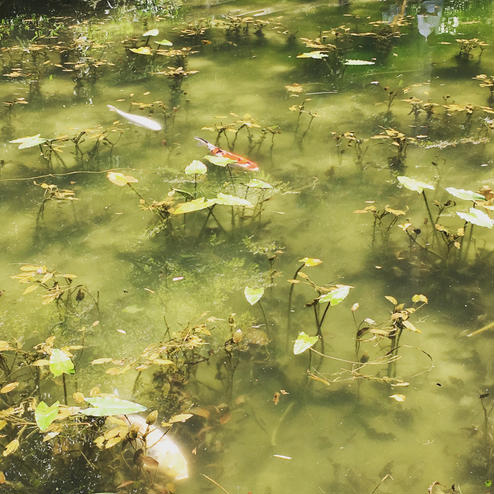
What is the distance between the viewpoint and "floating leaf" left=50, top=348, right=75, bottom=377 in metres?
1.69

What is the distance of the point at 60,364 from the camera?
1710 millimetres

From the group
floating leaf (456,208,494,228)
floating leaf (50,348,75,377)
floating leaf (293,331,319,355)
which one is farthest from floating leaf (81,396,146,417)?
floating leaf (456,208,494,228)

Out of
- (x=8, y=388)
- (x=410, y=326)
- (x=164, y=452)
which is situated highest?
(x=410, y=326)

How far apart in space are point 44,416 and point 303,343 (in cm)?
90

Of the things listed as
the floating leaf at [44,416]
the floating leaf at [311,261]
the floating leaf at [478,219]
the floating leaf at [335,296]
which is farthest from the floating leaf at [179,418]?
the floating leaf at [478,219]

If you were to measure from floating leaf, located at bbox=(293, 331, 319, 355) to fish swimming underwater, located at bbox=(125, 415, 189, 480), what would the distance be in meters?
0.53

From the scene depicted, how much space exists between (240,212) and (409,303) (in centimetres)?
101

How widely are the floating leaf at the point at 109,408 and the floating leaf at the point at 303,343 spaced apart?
23.4 inches

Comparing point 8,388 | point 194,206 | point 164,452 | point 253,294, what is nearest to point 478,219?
point 253,294

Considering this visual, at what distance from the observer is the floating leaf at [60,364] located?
1.69 m

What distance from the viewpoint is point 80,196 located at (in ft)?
9.45

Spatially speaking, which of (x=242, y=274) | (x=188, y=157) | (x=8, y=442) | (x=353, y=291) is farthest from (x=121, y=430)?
(x=188, y=157)

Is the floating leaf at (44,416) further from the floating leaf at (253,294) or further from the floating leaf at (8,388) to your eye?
the floating leaf at (253,294)

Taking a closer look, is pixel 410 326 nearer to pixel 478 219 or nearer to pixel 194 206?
pixel 478 219
